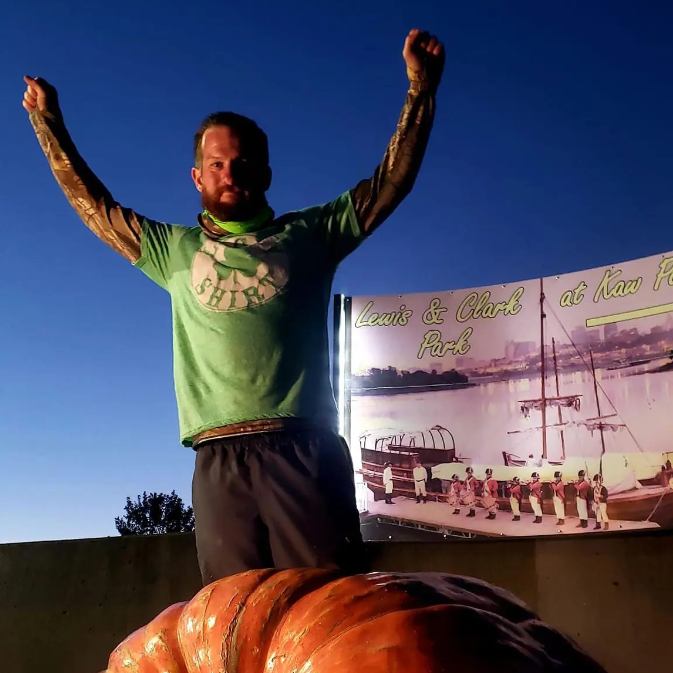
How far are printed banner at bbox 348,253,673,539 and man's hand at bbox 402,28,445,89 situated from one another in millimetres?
4010

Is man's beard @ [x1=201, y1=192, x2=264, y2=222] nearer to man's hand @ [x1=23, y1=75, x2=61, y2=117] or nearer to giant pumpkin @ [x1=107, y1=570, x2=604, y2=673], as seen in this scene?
man's hand @ [x1=23, y1=75, x2=61, y2=117]

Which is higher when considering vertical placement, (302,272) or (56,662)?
(302,272)

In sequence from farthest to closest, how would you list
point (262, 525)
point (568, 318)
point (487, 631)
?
point (568, 318), point (262, 525), point (487, 631)

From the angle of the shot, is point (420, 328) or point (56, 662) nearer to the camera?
point (56, 662)

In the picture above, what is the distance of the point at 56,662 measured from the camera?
259 cm

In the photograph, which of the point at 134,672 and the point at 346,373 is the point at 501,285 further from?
the point at 134,672

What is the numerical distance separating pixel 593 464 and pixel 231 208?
4151mm

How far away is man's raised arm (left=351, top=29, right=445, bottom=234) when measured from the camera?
4.51 ft

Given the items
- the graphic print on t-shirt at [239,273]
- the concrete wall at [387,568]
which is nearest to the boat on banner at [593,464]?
the concrete wall at [387,568]

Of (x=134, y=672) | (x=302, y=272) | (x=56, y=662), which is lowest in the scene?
(x=56, y=662)

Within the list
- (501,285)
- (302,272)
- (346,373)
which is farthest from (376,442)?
(302,272)

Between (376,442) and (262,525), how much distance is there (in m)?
4.31

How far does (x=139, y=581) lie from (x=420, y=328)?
350cm

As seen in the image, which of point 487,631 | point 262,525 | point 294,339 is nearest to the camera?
point 487,631
